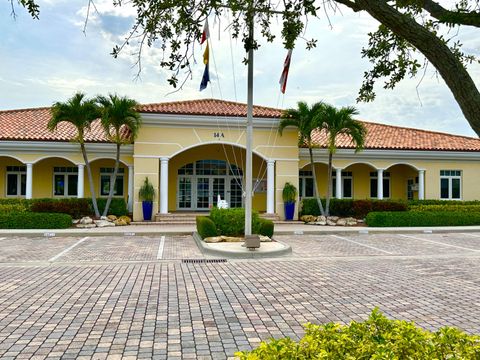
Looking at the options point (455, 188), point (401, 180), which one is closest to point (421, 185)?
point (401, 180)

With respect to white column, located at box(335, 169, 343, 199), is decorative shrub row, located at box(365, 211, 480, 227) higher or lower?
lower

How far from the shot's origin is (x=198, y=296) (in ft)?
23.8

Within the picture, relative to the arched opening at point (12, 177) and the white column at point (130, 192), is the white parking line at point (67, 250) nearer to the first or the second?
the white column at point (130, 192)

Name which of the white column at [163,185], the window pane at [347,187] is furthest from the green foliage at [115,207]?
the window pane at [347,187]

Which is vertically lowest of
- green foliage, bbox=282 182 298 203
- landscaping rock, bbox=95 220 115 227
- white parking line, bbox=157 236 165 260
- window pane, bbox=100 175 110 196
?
white parking line, bbox=157 236 165 260

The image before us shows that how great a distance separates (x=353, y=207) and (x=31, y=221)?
51.8 feet

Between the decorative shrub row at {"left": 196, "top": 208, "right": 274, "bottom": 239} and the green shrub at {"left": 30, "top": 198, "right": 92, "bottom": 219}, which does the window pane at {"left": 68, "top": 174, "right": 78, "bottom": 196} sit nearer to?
the green shrub at {"left": 30, "top": 198, "right": 92, "bottom": 219}

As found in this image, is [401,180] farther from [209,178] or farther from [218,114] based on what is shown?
[218,114]

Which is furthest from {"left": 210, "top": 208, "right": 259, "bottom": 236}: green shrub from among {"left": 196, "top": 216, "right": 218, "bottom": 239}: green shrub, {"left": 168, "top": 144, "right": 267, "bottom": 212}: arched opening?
{"left": 168, "top": 144, "right": 267, "bottom": 212}: arched opening

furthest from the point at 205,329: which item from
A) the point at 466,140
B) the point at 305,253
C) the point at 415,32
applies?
the point at 466,140

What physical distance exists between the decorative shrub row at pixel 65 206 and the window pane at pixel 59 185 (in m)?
3.36

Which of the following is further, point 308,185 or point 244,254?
point 308,185

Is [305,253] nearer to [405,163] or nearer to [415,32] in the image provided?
[415,32]

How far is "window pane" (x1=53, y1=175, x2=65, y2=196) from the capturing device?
2350cm
